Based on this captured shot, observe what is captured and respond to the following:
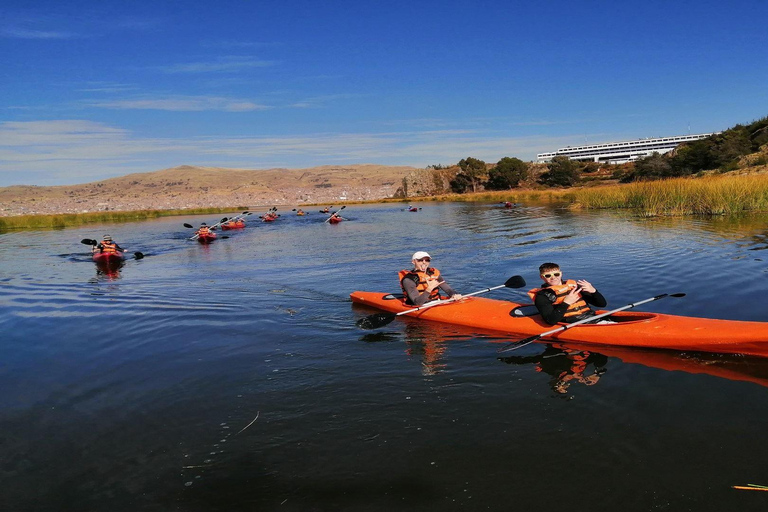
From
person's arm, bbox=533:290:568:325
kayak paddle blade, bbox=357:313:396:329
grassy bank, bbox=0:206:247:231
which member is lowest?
kayak paddle blade, bbox=357:313:396:329

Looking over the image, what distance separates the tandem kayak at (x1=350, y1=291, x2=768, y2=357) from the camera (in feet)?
20.2

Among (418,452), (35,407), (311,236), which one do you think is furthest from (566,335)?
(311,236)

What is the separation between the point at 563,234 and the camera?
2053 cm

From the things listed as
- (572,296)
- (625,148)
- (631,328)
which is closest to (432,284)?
(572,296)

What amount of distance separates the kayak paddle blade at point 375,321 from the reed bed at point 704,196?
19420mm

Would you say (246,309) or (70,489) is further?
(246,309)

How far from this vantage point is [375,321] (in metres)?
8.63

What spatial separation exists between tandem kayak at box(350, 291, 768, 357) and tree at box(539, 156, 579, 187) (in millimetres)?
61067

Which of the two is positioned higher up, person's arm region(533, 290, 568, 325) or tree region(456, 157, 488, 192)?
tree region(456, 157, 488, 192)

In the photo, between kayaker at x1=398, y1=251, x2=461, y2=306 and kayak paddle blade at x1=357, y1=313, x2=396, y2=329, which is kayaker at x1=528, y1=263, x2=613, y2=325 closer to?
kayaker at x1=398, y1=251, x2=461, y2=306

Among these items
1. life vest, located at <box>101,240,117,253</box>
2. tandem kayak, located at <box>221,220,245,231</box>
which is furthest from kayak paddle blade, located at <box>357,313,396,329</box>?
tandem kayak, located at <box>221,220,245,231</box>

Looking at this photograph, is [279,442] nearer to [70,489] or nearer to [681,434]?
[70,489]

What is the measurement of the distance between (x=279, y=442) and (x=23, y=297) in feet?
38.4

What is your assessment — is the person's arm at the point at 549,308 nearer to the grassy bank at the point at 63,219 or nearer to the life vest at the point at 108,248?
the life vest at the point at 108,248
